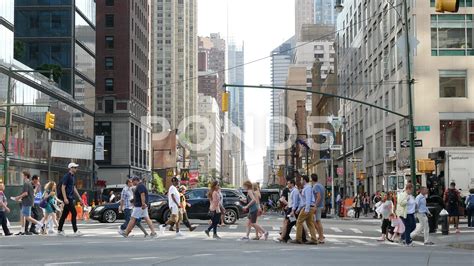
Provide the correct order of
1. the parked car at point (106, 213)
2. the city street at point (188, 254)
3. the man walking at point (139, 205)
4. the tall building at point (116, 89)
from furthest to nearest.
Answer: the tall building at point (116, 89) → the parked car at point (106, 213) → the man walking at point (139, 205) → the city street at point (188, 254)

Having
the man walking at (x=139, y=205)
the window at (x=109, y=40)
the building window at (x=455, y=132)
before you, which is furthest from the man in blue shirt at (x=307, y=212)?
the window at (x=109, y=40)

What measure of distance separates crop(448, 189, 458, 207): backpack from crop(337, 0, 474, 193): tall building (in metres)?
11.3

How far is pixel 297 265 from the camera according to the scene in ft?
40.8

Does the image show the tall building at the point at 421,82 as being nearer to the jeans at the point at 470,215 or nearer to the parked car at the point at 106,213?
the jeans at the point at 470,215

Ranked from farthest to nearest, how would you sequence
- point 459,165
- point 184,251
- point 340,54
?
point 340,54
point 459,165
point 184,251

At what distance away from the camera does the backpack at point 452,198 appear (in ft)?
88.4

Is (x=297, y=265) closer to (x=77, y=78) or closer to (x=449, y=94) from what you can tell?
(x=449, y=94)

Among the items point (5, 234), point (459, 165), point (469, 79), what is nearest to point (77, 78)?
point (469, 79)

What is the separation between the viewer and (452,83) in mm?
46969

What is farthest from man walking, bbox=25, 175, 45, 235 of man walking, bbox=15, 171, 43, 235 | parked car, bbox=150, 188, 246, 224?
parked car, bbox=150, 188, 246, 224

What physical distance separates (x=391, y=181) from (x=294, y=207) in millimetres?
20269

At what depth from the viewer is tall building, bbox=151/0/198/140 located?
172 m

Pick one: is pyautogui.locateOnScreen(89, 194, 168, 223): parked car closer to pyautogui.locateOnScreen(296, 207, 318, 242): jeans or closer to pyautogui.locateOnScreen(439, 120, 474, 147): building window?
pyautogui.locateOnScreen(296, 207, 318, 242): jeans

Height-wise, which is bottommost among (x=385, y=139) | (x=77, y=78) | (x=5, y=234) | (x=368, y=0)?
(x=5, y=234)
